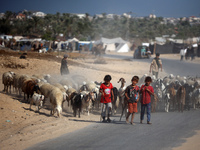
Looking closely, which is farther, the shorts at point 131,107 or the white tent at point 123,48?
the white tent at point 123,48

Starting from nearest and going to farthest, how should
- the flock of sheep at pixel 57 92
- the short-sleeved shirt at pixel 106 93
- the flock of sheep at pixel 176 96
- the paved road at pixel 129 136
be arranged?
the paved road at pixel 129 136 < the short-sleeved shirt at pixel 106 93 < the flock of sheep at pixel 57 92 < the flock of sheep at pixel 176 96

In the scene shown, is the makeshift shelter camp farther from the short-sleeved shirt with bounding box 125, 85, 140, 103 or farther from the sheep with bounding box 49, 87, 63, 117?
the short-sleeved shirt with bounding box 125, 85, 140, 103

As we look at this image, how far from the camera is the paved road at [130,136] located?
7.26 meters

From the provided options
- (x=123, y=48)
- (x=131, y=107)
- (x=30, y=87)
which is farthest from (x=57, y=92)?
(x=123, y=48)

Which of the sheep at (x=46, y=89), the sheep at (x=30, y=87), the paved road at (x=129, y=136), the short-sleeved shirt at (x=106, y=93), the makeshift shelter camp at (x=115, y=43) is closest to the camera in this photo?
the paved road at (x=129, y=136)

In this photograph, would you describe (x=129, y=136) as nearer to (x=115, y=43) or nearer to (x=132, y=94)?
(x=132, y=94)

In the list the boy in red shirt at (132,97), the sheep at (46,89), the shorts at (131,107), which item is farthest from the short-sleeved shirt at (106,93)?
the sheep at (46,89)

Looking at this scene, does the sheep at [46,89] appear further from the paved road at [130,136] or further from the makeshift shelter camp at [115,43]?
the makeshift shelter camp at [115,43]

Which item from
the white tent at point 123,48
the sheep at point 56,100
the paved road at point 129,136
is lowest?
the paved road at point 129,136

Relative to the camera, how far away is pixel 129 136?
803 cm

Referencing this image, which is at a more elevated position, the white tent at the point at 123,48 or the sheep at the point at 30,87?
the white tent at the point at 123,48

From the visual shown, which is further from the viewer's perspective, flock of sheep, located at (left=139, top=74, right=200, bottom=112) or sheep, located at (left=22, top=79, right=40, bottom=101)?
sheep, located at (left=22, top=79, right=40, bottom=101)

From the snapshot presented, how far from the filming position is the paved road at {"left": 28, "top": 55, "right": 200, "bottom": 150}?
726 centimetres

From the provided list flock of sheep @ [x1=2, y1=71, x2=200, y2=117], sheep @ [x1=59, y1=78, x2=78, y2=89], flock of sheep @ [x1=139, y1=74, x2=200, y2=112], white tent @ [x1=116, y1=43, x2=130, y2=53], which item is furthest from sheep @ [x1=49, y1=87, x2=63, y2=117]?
white tent @ [x1=116, y1=43, x2=130, y2=53]
